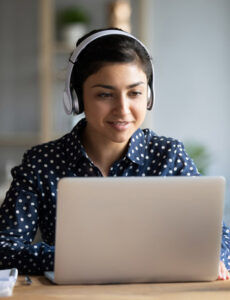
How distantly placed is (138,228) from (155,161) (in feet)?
2.01

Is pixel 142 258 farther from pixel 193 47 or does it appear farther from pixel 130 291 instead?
pixel 193 47

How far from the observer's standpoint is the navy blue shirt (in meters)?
1.80

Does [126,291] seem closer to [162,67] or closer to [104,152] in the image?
[104,152]

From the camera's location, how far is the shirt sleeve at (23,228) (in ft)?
5.23

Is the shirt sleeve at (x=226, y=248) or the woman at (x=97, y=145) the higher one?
the woman at (x=97, y=145)

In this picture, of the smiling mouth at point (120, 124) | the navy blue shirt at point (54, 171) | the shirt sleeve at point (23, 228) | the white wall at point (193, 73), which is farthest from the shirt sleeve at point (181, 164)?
the white wall at point (193, 73)

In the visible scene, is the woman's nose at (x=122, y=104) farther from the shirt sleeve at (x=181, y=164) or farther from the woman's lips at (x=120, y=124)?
the shirt sleeve at (x=181, y=164)

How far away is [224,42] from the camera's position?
4.54 m

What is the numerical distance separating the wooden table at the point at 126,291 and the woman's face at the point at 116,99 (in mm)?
548

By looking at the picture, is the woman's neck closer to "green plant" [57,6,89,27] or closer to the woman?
the woman

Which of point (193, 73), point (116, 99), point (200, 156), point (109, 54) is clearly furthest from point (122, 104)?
point (193, 73)

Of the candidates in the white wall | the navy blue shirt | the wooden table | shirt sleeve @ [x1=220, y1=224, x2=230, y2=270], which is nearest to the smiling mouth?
the navy blue shirt

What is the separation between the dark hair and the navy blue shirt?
0.23 meters

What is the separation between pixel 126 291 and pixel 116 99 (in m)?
0.61
